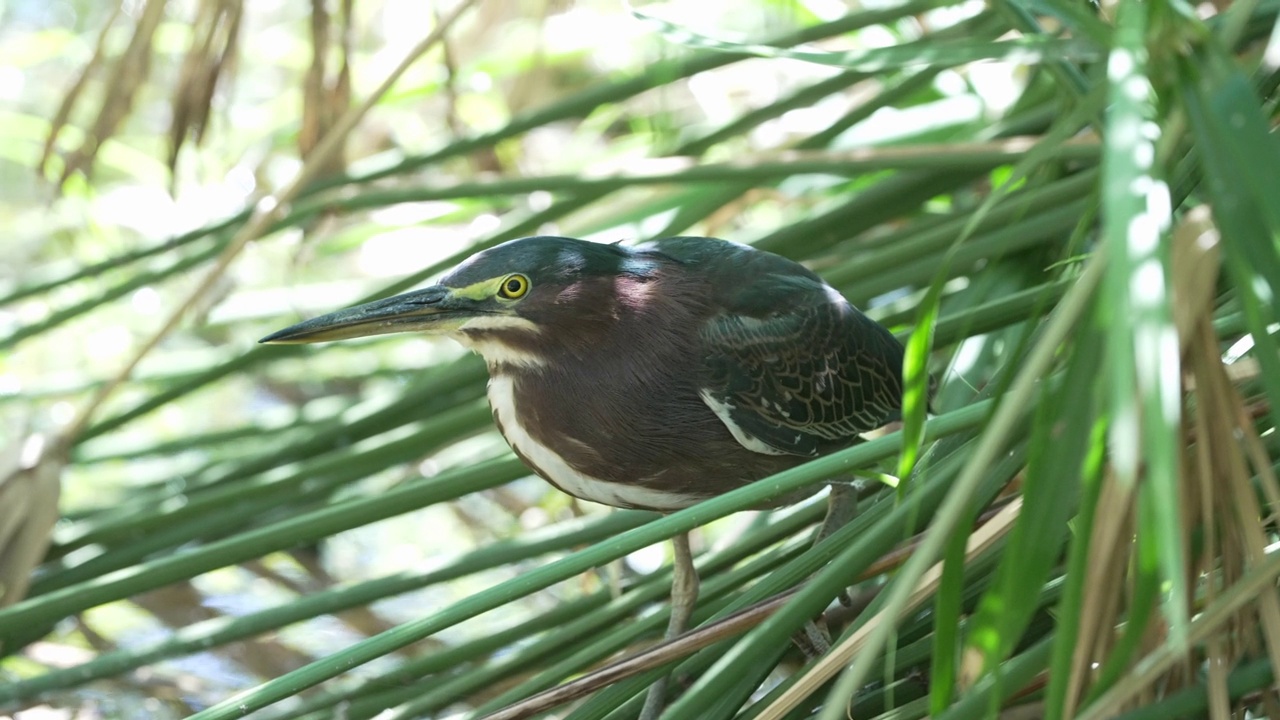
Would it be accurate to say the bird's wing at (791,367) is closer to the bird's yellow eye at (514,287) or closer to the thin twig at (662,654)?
the bird's yellow eye at (514,287)

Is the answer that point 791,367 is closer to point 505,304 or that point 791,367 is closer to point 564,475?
point 564,475

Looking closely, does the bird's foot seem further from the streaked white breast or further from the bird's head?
the bird's head

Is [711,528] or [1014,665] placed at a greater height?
[711,528]

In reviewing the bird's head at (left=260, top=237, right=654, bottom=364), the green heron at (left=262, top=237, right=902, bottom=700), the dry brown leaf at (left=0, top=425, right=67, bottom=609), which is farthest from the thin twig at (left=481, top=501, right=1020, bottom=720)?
the dry brown leaf at (left=0, top=425, right=67, bottom=609)

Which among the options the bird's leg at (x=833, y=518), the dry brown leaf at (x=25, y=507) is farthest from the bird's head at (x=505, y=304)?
the dry brown leaf at (x=25, y=507)

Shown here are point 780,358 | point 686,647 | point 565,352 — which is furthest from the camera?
point 780,358

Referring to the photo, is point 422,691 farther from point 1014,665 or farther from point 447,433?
point 1014,665

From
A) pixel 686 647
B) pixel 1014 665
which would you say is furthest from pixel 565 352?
pixel 1014 665

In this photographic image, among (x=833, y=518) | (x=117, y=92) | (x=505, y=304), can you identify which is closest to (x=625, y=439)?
(x=505, y=304)
